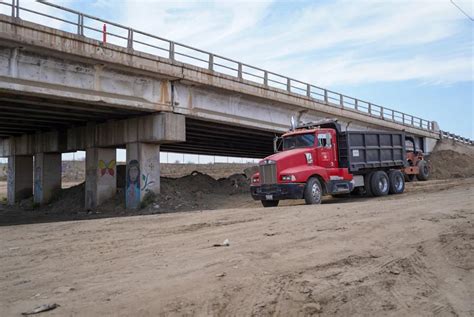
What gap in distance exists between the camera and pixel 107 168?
2388 cm

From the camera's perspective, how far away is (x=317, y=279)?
6160 mm

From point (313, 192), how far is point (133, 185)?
867cm

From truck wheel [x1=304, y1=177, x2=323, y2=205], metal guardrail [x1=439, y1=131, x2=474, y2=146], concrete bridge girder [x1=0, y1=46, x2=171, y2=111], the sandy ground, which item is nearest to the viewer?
the sandy ground

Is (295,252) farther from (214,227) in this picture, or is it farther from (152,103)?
(152,103)

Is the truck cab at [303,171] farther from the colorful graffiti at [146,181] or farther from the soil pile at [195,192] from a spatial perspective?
the colorful graffiti at [146,181]

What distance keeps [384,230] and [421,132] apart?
129 feet

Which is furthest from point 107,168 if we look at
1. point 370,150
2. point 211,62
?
point 370,150

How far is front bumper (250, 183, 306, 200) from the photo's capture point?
16.5m

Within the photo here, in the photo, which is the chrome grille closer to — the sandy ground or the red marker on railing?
the sandy ground

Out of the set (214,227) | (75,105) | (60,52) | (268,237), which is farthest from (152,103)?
(268,237)

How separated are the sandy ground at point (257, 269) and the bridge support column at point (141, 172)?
9302mm

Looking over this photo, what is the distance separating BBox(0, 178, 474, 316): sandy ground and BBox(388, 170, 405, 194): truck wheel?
388 inches

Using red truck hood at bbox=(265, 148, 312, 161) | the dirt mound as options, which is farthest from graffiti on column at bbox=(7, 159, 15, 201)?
the dirt mound

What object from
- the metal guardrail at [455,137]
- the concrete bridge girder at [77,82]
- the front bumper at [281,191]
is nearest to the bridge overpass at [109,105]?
the concrete bridge girder at [77,82]
